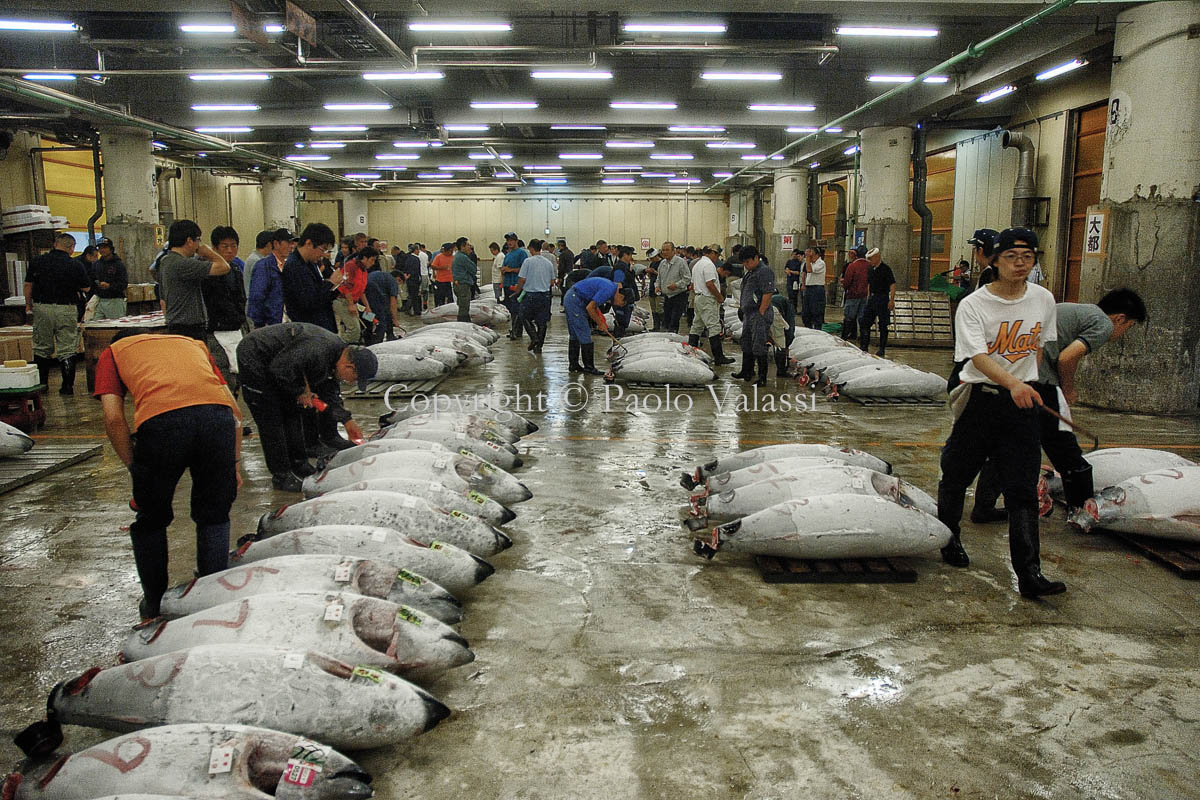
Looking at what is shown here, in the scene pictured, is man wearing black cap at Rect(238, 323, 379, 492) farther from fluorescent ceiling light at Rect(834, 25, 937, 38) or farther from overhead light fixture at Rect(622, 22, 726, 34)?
fluorescent ceiling light at Rect(834, 25, 937, 38)

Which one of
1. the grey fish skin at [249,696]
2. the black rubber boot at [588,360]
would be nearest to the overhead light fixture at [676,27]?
the black rubber boot at [588,360]

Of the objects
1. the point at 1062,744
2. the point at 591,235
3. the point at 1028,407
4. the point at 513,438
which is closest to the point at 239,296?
the point at 513,438

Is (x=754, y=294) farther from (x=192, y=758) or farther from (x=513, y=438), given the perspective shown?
(x=192, y=758)

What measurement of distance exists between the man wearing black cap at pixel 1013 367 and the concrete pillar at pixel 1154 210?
606cm

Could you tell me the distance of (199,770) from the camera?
2311 mm

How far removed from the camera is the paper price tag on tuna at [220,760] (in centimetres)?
231

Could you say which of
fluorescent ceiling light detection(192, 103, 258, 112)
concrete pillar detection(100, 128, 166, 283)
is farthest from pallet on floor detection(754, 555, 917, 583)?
fluorescent ceiling light detection(192, 103, 258, 112)

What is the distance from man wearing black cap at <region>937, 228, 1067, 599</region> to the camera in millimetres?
4035

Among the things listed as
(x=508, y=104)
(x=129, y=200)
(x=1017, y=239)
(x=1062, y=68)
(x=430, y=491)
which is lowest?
(x=430, y=491)

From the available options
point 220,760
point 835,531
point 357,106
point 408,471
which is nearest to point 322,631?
point 220,760

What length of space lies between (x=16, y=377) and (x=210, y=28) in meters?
6.47

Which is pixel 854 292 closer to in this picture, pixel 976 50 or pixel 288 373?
pixel 976 50

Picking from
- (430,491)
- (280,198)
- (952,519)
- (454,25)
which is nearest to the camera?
(430,491)

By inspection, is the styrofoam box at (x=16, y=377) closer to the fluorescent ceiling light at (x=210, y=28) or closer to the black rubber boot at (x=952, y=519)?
the fluorescent ceiling light at (x=210, y=28)
